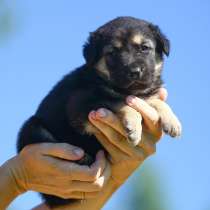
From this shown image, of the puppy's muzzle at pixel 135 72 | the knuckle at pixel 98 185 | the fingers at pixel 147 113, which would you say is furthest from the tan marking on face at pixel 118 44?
the knuckle at pixel 98 185

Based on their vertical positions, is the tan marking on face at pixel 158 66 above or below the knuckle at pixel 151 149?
above

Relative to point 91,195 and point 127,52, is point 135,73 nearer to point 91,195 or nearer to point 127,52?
point 127,52

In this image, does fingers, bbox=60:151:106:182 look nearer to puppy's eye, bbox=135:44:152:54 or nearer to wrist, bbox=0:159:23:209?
wrist, bbox=0:159:23:209

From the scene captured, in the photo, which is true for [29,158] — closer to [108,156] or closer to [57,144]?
[57,144]

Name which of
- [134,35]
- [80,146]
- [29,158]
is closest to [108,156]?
[80,146]

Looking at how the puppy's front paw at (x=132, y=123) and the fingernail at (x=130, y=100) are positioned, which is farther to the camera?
the fingernail at (x=130, y=100)

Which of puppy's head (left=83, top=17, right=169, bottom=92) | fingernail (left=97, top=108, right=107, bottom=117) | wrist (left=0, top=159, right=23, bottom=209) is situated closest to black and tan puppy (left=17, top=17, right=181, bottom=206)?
puppy's head (left=83, top=17, right=169, bottom=92)

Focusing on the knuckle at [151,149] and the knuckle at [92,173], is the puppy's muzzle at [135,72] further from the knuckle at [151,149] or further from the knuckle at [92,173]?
the knuckle at [92,173]

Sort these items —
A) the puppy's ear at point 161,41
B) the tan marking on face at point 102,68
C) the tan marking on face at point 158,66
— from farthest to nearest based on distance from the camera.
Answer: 1. the puppy's ear at point 161,41
2. the tan marking on face at point 158,66
3. the tan marking on face at point 102,68
